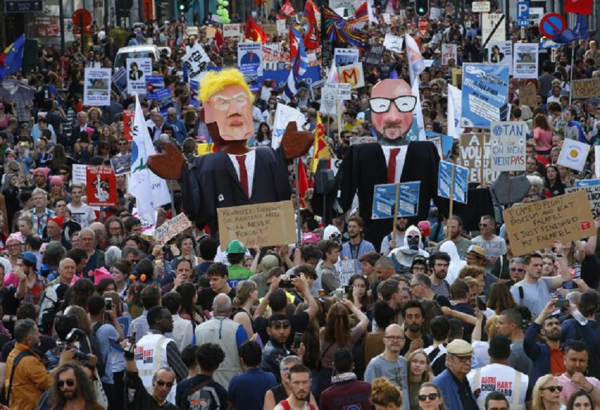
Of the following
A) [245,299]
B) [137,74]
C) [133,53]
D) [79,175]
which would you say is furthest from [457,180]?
[133,53]

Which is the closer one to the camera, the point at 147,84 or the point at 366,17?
the point at 147,84

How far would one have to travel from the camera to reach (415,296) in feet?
41.7

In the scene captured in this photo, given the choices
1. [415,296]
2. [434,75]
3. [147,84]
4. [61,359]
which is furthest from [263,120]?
Result: [61,359]

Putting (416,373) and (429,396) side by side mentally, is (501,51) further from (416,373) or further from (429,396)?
(429,396)

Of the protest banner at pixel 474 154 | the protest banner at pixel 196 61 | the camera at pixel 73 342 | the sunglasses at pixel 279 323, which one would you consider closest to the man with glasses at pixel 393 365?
the sunglasses at pixel 279 323

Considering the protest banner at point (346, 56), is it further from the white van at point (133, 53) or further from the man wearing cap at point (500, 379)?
the man wearing cap at point (500, 379)

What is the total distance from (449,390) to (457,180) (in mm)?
7037

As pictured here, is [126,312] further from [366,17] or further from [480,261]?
[366,17]

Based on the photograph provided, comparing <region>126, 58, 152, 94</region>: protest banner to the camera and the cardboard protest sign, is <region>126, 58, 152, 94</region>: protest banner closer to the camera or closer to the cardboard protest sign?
the cardboard protest sign

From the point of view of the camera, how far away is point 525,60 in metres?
29.8

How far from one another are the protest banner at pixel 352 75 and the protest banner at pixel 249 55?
251cm

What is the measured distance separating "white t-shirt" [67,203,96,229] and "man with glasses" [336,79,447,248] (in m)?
2.64

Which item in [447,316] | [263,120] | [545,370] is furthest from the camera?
[263,120]

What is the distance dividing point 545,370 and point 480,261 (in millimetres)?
3312
